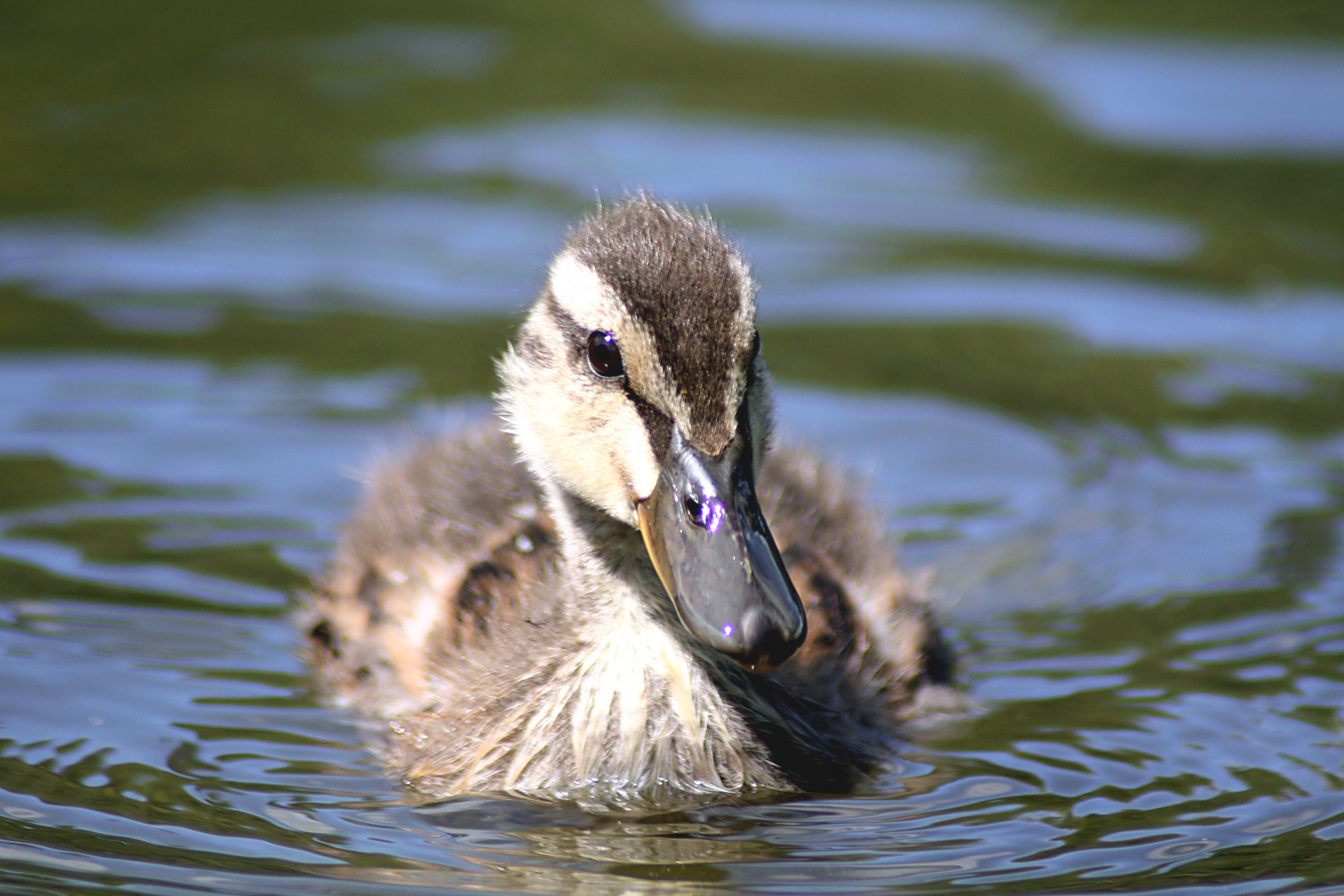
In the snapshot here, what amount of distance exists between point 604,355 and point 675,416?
0.31 meters

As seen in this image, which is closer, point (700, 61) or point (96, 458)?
point (96, 458)

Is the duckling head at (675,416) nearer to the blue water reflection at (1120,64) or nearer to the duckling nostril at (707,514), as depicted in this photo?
the duckling nostril at (707,514)

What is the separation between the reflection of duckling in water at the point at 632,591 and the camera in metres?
4.45

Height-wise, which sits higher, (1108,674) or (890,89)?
(890,89)

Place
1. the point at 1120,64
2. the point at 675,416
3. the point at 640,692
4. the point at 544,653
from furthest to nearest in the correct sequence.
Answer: the point at 1120,64
the point at 544,653
the point at 640,692
the point at 675,416

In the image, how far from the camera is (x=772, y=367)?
8.34m

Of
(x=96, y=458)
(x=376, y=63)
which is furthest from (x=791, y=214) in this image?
(x=96, y=458)

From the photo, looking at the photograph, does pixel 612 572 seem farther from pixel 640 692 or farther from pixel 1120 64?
pixel 1120 64

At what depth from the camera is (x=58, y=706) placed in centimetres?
536

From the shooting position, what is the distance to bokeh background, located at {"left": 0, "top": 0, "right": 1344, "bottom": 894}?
4.66 m

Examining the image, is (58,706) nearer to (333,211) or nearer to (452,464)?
(452,464)

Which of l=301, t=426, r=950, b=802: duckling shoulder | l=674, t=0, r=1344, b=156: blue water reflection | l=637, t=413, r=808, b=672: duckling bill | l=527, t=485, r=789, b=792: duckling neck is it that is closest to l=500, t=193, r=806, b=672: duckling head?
l=637, t=413, r=808, b=672: duckling bill

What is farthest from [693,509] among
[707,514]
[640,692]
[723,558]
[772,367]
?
[772,367]

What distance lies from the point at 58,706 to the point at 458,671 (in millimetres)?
1187
